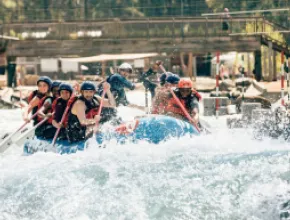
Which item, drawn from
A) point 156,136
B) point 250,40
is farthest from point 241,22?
point 156,136

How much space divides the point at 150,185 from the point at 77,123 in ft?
10.3

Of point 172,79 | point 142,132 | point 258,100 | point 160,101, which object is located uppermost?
point 172,79

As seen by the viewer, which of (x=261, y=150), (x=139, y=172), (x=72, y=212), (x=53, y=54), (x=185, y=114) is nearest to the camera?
(x=72, y=212)

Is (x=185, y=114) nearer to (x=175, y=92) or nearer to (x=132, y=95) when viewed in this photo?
(x=175, y=92)

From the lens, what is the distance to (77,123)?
35.4 ft

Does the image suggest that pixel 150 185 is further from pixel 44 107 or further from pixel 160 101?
pixel 160 101

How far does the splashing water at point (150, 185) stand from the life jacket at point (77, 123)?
3.45ft

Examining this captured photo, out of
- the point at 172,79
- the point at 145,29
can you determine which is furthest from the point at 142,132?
the point at 145,29

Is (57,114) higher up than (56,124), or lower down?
higher up

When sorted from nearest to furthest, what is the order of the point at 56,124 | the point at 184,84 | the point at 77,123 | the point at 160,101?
1. the point at 77,123
2. the point at 56,124
3. the point at 184,84
4. the point at 160,101

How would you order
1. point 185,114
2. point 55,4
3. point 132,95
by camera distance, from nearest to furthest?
point 185,114
point 132,95
point 55,4

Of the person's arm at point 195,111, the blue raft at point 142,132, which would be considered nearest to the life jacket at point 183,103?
the person's arm at point 195,111

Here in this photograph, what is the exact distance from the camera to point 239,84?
92.8 feet

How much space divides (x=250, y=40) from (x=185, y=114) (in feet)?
57.5
